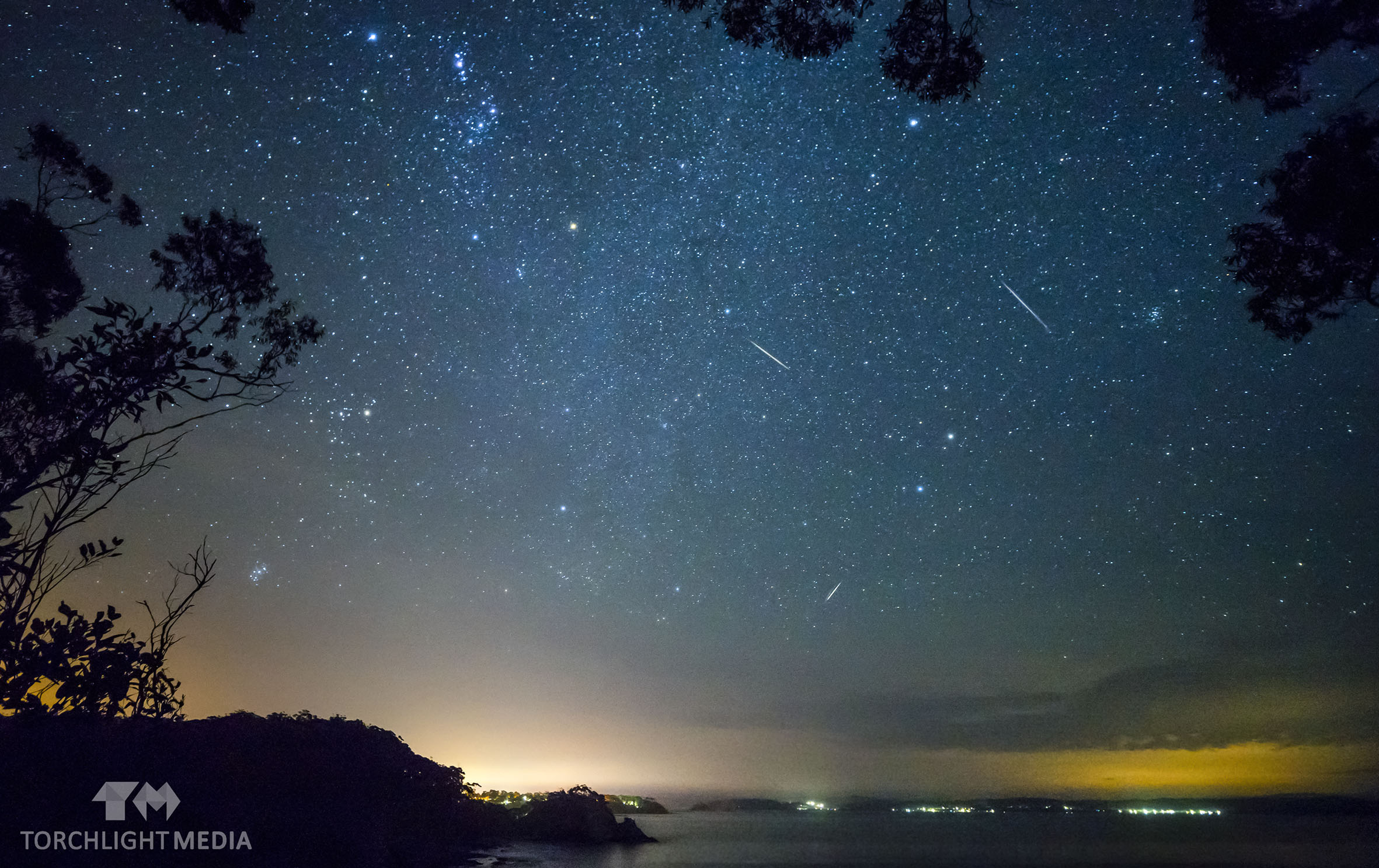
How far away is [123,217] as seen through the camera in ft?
32.1

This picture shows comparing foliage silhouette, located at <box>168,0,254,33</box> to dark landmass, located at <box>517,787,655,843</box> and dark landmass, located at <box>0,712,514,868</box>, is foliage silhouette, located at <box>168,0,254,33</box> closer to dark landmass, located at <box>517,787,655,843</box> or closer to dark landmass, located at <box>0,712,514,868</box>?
dark landmass, located at <box>0,712,514,868</box>

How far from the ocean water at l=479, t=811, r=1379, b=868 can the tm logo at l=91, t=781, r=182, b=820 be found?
1356cm

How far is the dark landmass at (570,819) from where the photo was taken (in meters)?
32.9

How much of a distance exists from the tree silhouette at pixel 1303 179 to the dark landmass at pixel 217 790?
16184 millimetres

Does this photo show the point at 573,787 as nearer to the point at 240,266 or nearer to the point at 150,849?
the point at 150,849

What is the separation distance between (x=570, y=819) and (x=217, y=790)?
28516 millimetres

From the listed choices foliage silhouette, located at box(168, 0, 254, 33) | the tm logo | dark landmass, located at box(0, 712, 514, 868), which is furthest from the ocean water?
foliage silhouette, located at box(168, 0, 254, 33)

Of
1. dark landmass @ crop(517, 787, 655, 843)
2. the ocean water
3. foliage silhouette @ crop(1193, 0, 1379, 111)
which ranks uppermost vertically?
foliage silhouette @ crop(1193, 0, 1379, 111)

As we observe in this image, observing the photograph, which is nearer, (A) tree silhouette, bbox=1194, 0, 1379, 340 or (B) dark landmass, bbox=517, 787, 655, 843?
(A) tree silhouette, bbox=1194, 0, 1379, 340

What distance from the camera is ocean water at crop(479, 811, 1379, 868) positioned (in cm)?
2919

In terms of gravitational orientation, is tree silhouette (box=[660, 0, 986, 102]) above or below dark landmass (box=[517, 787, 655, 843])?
above

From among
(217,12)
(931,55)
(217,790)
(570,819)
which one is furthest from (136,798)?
(570,819)

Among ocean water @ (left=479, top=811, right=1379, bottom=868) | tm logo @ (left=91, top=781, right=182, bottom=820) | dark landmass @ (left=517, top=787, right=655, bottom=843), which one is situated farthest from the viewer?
dark landmass @ (left=517, top=787, right=655, bottom=843)

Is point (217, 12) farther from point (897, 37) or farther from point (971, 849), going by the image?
point (971, 849)
